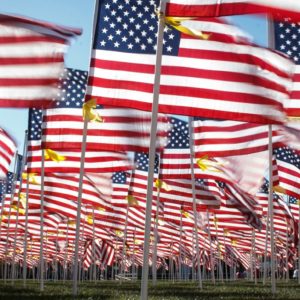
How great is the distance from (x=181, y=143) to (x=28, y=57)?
15757 mm

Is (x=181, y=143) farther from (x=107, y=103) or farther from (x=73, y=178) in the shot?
(x=107, y=103)

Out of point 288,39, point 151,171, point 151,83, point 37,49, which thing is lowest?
point 151,171

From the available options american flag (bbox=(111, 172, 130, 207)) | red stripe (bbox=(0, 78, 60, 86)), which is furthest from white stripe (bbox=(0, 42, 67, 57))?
american flag (bbox=(111, 172, 130, 207))

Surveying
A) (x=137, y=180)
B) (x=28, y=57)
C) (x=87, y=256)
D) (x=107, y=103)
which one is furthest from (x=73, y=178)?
(x=87, y=256)

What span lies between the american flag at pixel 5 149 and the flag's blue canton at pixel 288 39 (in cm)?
925

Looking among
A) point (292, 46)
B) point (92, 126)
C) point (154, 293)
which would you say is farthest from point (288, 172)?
point (292, 46)

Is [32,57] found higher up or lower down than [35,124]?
lower down

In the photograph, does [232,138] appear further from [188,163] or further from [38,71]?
[38,71]

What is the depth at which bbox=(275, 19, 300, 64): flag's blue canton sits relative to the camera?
17.2 meters

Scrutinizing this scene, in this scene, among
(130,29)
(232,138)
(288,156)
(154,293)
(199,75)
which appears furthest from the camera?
(288,156)

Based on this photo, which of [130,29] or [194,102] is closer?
[194,102]

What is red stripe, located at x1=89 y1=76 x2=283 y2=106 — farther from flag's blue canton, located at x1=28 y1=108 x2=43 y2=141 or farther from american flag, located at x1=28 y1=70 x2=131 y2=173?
flag's blue canton, located at x1=28 y1=108 x2=43 y2=141

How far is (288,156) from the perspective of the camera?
30250 millimetres

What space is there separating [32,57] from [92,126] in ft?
27.6
